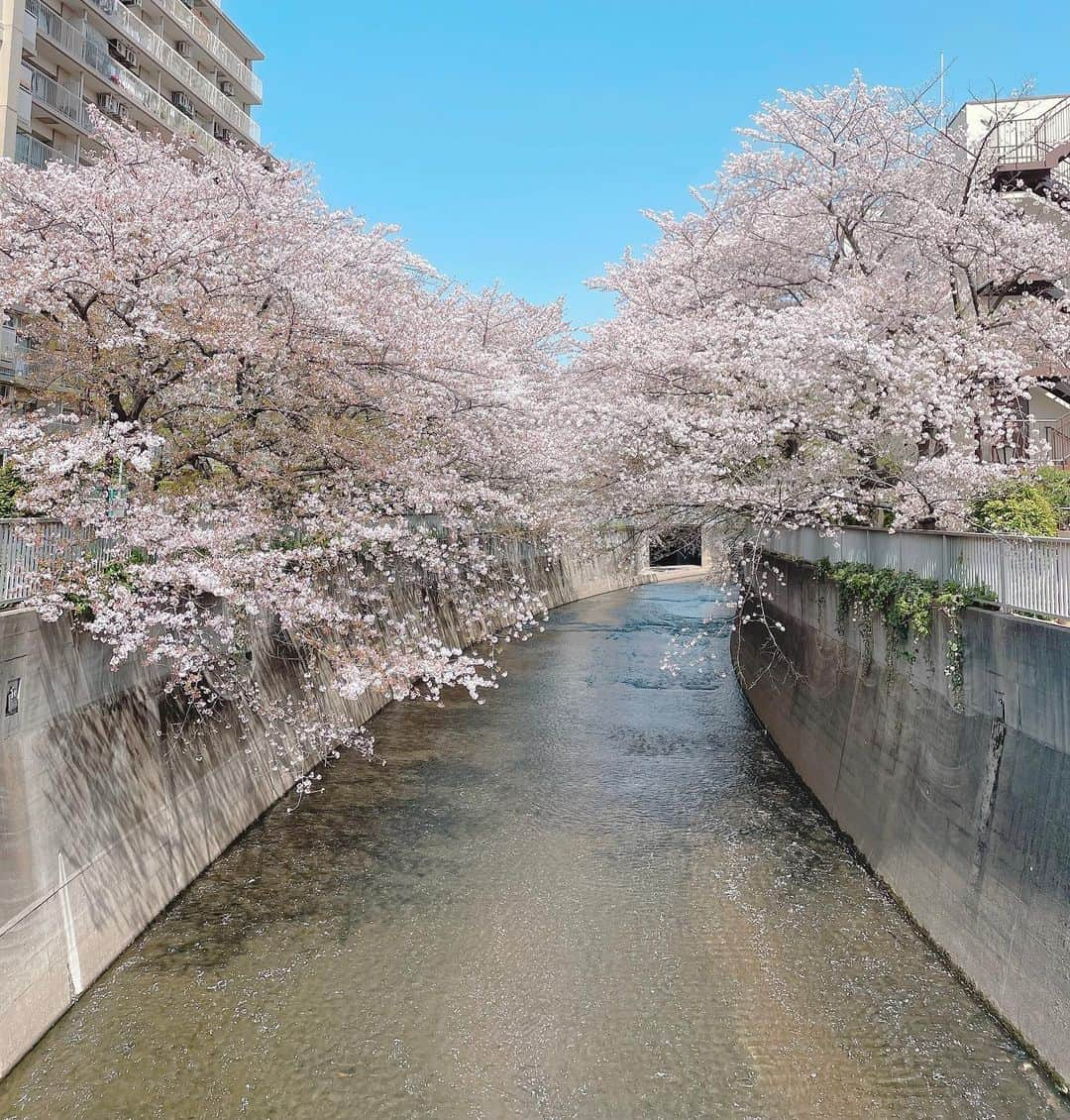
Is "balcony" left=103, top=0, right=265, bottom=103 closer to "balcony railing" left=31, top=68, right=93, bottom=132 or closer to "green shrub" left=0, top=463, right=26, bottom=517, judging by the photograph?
"balcony railing" left=31, top=68, right=93, bottom=132

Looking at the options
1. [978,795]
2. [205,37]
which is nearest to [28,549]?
[978,795]

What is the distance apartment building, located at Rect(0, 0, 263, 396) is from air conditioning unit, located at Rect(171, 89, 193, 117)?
42 mm

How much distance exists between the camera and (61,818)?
7680 mm

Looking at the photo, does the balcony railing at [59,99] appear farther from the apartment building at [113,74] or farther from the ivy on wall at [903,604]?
the ivy on wall at [903,604]

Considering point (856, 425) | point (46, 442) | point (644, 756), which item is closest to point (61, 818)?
point (46, 442)

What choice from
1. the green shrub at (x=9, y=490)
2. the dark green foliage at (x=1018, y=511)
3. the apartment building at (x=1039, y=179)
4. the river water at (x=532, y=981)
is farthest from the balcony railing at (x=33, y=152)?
the dark green foliage at (x=1018, y=511)

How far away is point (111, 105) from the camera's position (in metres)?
28.7

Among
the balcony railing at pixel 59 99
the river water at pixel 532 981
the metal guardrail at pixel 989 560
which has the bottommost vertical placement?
the river water at pixel 532 981

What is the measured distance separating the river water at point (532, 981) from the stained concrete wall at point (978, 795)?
20.1 inches

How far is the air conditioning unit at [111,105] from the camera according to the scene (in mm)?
28422

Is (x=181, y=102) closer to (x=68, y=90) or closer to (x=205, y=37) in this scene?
(x=205, y=37)

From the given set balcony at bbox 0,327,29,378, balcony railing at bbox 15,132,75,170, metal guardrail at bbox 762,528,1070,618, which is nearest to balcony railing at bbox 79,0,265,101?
balcony railing at bbox 15,132,75,170

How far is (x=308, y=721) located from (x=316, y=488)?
421 cm

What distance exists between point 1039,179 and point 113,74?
29.5 meters
